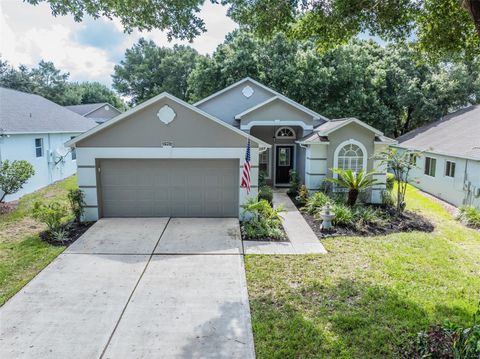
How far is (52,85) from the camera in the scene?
51.2m

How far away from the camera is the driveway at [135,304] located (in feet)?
15.4

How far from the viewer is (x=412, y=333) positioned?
4.94m

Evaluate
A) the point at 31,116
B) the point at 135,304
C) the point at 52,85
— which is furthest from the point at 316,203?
the point at 52,85

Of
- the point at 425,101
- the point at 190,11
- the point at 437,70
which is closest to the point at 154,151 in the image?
the point at 190,11

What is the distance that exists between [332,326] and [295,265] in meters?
2.41

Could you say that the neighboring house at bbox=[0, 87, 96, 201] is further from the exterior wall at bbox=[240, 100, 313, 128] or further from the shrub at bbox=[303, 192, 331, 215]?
the shrub at bbox=[303, 192, 331, 215]

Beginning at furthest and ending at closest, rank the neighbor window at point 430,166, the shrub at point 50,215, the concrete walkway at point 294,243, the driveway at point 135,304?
1. the neighbor window at point 430,166
2. the shrub at point 50,215
3. the concrete walkway at point 294,243
4. the driveway at point 135,304

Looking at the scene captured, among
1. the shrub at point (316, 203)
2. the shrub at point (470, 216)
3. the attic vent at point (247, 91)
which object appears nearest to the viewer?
the shrub at point (470, 216)

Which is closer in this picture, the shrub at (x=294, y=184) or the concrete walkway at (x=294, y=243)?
the concrete walkway at (x=294, y=243)

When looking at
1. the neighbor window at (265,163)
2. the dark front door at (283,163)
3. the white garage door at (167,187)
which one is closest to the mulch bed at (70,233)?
the white garage door at (167,187)

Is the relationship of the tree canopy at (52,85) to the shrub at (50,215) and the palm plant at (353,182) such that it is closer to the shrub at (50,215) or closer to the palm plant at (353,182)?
the shrub at (50,215)

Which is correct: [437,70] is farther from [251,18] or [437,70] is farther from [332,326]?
[332,326]

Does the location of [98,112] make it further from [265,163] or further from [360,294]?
[360,294]

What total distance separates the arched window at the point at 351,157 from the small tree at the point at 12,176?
40.6 ft
